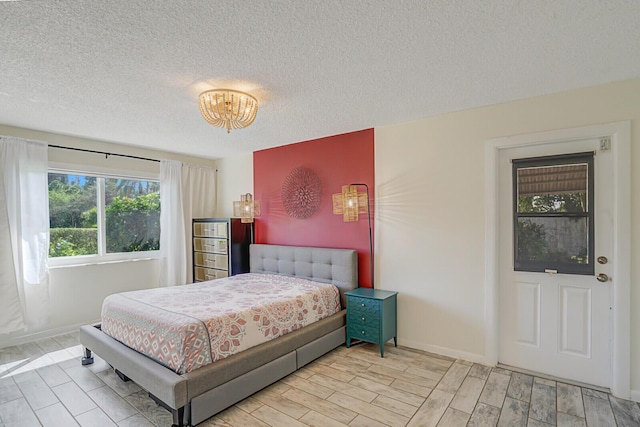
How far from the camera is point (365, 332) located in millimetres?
3361

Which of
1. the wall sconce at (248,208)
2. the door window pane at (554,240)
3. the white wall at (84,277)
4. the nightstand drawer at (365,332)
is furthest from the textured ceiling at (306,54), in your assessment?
the nightstand drawer at (365,332)

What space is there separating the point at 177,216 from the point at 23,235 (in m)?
1.79

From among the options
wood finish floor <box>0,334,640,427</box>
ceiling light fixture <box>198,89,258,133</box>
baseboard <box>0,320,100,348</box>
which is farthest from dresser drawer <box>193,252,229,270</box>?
ceiling light fixture <box>198,89,258,133</box>

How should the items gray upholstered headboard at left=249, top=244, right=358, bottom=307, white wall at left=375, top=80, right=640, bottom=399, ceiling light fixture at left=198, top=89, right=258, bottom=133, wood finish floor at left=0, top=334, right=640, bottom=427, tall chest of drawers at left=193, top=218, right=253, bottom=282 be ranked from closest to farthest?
wood finish floor at left=0, top=334, right=640, bottom=427
ceiling light fixture at left=198, top=89, right=258, bottom=133
white wall at left=375, top=80, right=640, bottom=399
gray upholstered headboard at left=249, top=244, right=358, bottom=307
tall chest of drawers at left=193, top=218, right=253, bottom=282

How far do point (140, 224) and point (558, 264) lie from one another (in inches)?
209

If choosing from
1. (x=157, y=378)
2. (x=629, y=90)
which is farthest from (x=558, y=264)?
(x=157, y=378)

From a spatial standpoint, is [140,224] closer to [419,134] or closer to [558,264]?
[419,134]

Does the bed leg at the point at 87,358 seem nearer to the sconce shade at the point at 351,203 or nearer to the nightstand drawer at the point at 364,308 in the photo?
the nightstand drawer at the point at 364,308

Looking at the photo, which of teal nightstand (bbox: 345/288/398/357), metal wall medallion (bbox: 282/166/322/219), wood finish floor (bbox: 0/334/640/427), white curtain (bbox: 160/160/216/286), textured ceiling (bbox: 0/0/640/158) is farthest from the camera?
white curtain (bbox: 160/160/216/286)

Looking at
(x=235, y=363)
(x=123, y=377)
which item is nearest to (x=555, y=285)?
(x=235, y=363)

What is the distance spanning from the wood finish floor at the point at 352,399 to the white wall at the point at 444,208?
45 centimetres

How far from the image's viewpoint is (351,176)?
13.0ft

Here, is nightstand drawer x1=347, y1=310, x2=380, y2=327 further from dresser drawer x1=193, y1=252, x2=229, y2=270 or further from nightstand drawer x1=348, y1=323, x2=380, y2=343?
dresser drawer x1=193, y1=252, x2=229, y2=270

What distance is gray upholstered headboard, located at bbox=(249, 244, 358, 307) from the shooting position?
3.76 meters
